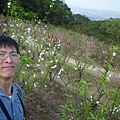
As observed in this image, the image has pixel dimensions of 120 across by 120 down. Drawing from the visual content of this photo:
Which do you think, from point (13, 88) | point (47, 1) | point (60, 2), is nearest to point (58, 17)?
point (47, 1)

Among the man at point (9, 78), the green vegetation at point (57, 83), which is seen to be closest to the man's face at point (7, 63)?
the man at point (9, 78)

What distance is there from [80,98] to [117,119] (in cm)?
89

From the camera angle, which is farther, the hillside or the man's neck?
the hillside

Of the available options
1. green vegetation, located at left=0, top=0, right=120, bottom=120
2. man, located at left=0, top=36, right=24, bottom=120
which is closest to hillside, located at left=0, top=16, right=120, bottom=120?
green vegetation, located at left=0, top=0, right=120, bottom=120

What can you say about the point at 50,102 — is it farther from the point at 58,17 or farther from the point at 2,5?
the point at 58,17

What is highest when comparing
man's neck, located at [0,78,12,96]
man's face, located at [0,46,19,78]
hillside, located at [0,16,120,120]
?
man's face, located at [0,46,19,78]

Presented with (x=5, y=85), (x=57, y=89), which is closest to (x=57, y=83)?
(x=57, y=89)

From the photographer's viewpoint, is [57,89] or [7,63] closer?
[7,63]

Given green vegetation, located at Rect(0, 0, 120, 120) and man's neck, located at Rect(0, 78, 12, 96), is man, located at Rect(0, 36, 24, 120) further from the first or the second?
green vegetation, located at Rect(0, 0, 120, 120)

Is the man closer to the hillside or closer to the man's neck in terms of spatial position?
the man's neck

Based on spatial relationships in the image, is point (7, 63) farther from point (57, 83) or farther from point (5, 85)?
point (57, 83)

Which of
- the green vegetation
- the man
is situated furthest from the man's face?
the green vegetation

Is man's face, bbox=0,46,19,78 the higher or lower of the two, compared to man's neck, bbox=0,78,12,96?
higher

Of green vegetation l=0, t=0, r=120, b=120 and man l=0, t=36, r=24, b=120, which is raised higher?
man l=0, t=36, r=24, b=120
